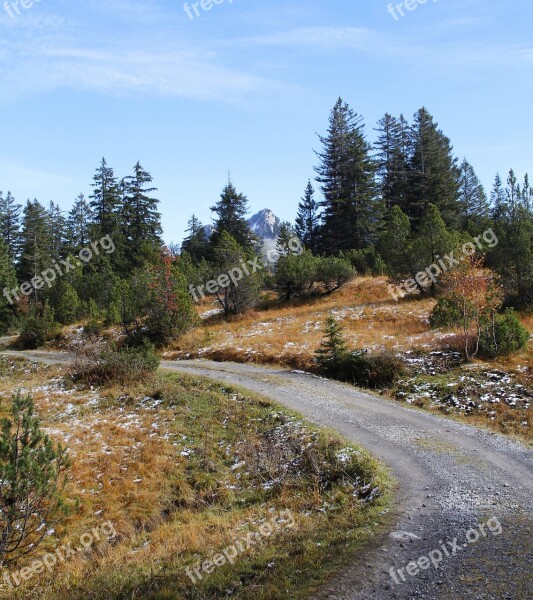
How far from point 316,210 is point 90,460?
53071mm

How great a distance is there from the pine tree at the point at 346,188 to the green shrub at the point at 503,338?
30.4 m

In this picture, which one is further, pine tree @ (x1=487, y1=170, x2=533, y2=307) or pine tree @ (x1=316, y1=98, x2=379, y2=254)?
pine tree @ (x1=316, y1=98, x2=379, y2=254)

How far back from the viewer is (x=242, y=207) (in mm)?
54156

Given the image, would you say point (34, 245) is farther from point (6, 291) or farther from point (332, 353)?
point (332, 353)

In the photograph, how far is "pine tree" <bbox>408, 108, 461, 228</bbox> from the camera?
163ft

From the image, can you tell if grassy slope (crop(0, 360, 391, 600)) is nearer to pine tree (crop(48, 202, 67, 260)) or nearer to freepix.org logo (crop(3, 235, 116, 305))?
freepix.org logo (crop(3, 235, 116, 305))

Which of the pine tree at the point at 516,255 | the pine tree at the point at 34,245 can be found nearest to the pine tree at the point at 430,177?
the pine tree at the point at 516,255

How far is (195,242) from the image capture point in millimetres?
61438

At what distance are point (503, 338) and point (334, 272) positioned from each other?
19.1 metres

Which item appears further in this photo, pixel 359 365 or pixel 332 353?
pixel 332 353

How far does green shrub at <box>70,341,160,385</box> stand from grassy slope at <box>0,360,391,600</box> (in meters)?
1.42

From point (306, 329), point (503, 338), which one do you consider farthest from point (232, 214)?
point (503, 338)

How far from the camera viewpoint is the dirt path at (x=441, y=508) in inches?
228

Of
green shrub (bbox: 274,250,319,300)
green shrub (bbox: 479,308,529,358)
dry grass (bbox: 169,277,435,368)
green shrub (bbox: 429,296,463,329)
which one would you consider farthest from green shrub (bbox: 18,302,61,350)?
green shrub (bbox: 479,308,529,358)
